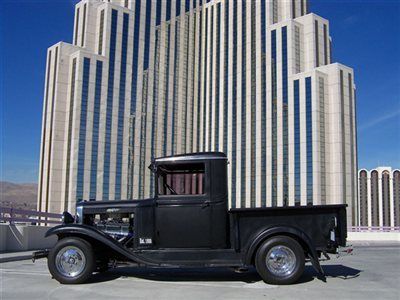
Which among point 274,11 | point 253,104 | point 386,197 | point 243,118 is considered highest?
point 274,11

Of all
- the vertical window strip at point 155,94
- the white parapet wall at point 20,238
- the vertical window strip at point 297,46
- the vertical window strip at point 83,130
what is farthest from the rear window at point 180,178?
the vertical window strip at point 155,94

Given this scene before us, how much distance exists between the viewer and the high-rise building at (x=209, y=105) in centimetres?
7906

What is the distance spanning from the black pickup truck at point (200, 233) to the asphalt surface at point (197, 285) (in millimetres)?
367

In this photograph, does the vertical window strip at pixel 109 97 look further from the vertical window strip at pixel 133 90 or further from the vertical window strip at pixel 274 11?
the vertical window strip at pixel 274 11

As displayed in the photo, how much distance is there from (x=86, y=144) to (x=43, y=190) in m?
11.0

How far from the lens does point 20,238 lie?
639 inches

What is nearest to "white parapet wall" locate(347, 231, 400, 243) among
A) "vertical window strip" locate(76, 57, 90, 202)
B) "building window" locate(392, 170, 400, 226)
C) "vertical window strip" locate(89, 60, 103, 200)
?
"vertical window strip" locate(76, 57, 90, 202)

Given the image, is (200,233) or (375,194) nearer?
(200,233)

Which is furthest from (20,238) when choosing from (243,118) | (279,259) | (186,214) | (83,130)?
(243,118)

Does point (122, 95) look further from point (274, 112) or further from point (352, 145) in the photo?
point (352, 145)

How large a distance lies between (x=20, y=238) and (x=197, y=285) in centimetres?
984

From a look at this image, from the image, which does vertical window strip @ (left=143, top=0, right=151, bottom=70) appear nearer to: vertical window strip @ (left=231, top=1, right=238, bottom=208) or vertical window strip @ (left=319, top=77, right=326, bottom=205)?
vertical window strip @ (left=231, top=1, right=238, bottom=208)

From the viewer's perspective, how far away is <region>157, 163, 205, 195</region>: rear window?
30.7 feet

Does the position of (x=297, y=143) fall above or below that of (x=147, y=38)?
below
